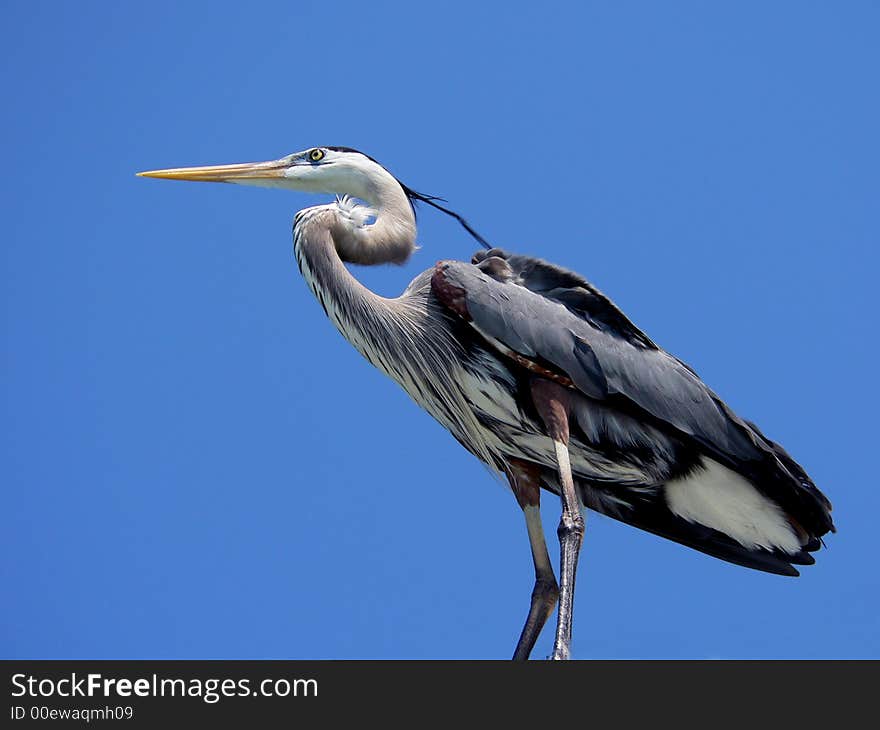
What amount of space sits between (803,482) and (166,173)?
Result: 3889mm

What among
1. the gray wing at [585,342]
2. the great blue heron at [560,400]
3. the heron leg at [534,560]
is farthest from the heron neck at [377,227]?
the heron leg at [534,560]

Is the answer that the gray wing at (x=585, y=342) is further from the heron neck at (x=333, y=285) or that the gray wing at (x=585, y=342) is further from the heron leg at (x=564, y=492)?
the heron neck at (x=333, y=285)

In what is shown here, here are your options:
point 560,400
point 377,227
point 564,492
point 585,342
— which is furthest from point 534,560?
point 377,227

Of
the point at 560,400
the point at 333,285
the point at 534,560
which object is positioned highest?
the point at 333,285

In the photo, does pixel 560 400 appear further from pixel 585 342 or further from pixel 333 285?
pixel 333 285

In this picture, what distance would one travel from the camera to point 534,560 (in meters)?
7.91

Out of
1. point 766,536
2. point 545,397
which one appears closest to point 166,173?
point 545,397

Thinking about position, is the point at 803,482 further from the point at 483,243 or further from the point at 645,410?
the point at 483,243

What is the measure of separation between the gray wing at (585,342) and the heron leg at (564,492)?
0.13 meters

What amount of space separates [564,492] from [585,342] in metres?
0.76

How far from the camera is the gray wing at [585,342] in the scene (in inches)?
292

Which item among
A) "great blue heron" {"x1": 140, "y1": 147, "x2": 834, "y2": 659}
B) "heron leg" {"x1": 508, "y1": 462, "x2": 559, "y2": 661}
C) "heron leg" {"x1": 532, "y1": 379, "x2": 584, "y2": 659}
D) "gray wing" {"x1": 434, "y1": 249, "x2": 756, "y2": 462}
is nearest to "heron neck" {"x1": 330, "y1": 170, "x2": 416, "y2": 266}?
"great blue heron" {"x1": 140, "y1": 147, "x2": 834, "y2": 659}

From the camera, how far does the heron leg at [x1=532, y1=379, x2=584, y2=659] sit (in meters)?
7.12
